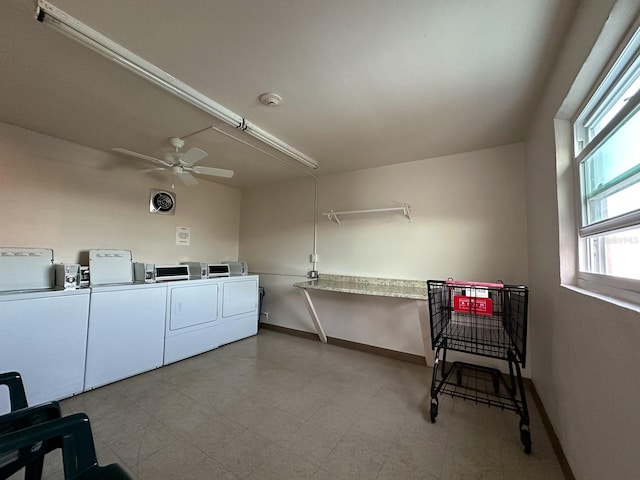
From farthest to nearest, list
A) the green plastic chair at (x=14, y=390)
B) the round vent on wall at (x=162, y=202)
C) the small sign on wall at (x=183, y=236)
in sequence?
the small sign on wall at (x=183, y=236)
the round vent on wall at (x=162, y=202)
the green plastic chair at (x=14, y=390)

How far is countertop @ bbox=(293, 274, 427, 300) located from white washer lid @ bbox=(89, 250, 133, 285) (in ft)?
6.42

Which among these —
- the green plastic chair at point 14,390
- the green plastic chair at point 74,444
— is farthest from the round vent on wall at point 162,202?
the green plastic chair at point 74,444

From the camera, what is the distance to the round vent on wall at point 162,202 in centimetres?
355

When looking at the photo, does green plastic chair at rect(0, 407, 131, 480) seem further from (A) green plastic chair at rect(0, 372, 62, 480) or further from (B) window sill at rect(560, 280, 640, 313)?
(B) window sill at rect(560, 280, 640, 313)

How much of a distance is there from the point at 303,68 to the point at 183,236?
126 inches

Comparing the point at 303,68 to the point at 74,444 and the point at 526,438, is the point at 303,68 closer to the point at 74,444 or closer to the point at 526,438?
the point at 74,444

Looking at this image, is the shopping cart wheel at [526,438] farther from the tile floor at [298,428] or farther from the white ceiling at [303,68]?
the white ceiling at [303,68]

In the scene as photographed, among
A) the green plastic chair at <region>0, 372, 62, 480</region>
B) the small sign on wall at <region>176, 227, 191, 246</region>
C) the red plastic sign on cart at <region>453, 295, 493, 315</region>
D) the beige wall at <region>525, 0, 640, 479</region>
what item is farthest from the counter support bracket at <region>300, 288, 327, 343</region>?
the green plastic chair at <region>0, 372, 62, 480</region>

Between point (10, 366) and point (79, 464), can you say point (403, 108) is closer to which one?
point (79, 464)

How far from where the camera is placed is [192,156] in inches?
95.5

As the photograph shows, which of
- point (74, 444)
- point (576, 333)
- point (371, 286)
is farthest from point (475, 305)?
point (74, 444)

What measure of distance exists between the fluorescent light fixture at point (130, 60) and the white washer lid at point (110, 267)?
6.64 ft

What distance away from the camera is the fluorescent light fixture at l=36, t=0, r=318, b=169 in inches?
49.0

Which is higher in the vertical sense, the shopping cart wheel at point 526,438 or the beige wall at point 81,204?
the beige wall at point 81,204
